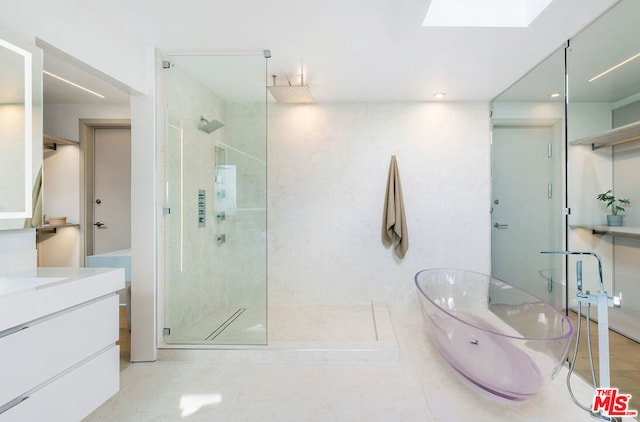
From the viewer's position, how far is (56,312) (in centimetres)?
135

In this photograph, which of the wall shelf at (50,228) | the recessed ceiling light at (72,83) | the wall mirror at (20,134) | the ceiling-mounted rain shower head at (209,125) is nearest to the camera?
the wall mirror at (20,134)

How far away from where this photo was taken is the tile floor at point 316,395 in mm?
1915

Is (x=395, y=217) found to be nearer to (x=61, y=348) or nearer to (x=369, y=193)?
(x=369, y=193)

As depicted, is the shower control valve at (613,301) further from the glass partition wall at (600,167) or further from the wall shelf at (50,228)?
the wall shelf at (50,228)

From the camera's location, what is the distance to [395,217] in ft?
11.8

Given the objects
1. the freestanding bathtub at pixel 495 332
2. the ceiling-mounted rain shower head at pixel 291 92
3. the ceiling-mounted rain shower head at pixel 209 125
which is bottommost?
the freestanding bathtub at pixel 495 332

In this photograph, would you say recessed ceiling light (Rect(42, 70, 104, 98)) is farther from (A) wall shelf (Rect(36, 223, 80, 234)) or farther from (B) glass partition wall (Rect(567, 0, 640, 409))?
(B) glass partition wall (Rect(567, 0, 640, 409))

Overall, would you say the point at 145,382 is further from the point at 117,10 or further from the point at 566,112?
the point at 566,112

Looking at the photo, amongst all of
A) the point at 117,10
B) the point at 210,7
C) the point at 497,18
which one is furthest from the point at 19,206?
the point at 497,18

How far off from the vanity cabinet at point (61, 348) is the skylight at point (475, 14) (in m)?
2.46

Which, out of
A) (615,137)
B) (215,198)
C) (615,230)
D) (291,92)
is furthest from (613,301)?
(291,92)

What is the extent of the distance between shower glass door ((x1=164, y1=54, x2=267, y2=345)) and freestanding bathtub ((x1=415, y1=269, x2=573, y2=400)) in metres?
1.42

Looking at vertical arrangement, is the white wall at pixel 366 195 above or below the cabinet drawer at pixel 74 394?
above

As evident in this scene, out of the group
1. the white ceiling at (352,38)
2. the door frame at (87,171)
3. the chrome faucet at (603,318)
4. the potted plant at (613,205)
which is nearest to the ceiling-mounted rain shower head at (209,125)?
the white ceiling at (352,38)
